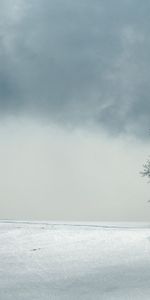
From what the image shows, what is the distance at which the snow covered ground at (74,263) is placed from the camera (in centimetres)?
1961

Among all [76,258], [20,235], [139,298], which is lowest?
[139,298]

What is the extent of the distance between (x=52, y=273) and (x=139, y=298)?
20.6ft

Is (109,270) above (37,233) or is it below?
below

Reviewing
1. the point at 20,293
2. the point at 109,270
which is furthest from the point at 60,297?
the point at 109,270

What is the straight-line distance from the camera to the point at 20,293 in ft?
64.1

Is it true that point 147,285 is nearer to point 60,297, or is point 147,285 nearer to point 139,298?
point 139,298

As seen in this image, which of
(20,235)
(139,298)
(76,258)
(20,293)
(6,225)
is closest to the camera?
(139,298)

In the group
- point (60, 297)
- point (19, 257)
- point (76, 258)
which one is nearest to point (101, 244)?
point (76, 258)

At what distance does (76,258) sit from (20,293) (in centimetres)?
732

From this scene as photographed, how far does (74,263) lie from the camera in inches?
996

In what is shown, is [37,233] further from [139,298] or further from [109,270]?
[139,298]

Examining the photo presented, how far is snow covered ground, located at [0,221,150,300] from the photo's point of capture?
1961 cm

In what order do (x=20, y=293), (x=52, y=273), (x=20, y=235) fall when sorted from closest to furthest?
(x=20, y=293), (x=52, y=273), (x=20, y=235)

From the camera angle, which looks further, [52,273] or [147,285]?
[52,273]
